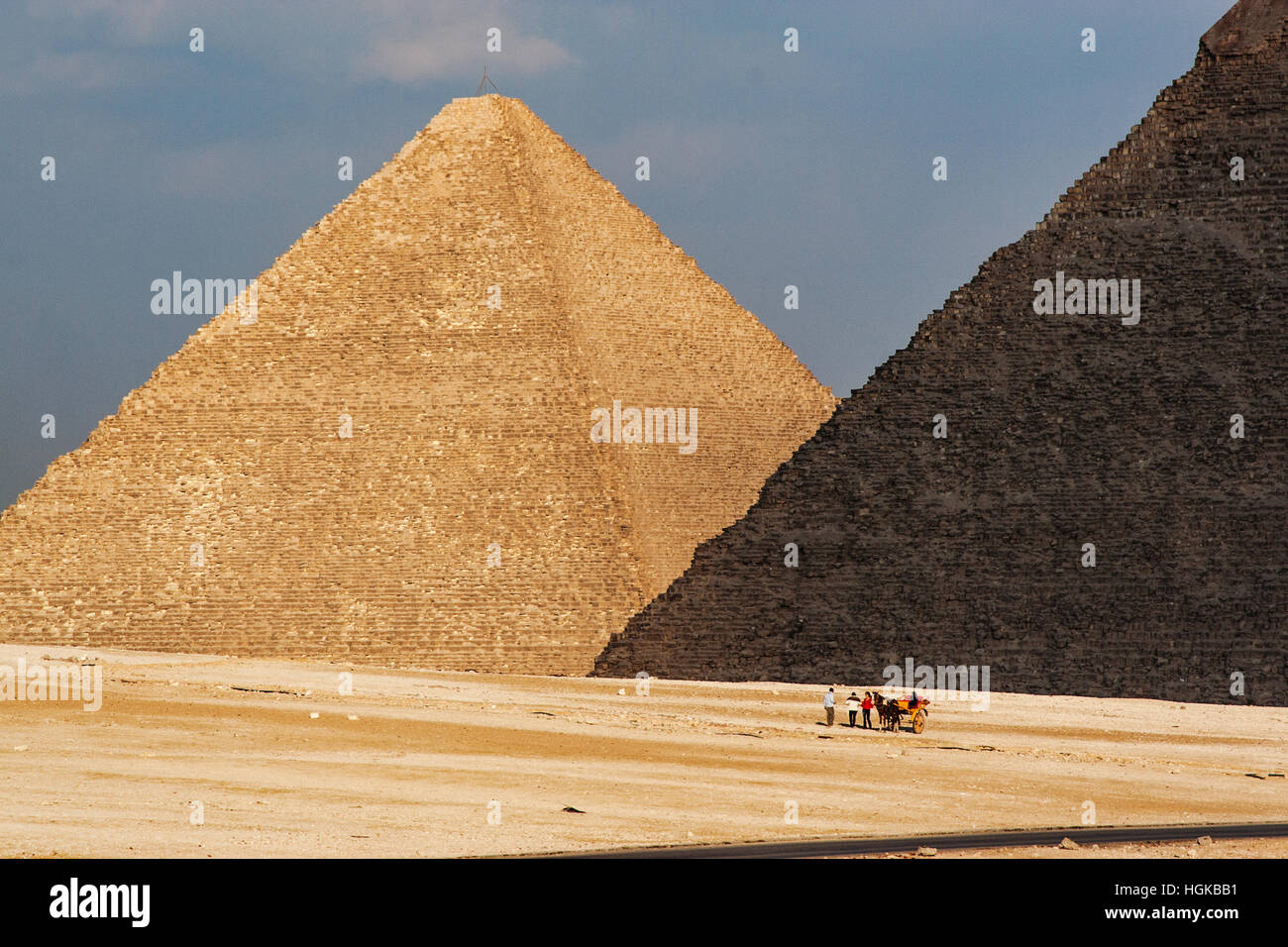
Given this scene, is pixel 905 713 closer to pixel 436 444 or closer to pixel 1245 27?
pixel 1245 27

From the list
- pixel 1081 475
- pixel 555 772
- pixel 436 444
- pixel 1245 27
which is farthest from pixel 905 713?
pixel 436 444

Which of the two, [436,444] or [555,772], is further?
[436,444]

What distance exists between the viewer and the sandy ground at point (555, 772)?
19.1m

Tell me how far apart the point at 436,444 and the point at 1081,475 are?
1699 centimetres

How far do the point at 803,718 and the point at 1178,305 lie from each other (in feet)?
49.7

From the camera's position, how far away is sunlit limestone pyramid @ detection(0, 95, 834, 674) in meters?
51.6

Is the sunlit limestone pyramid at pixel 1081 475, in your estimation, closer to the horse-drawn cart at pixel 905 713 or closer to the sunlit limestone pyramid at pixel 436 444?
the sunlit limestone pyramid at pixel 436 444

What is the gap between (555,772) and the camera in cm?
2433

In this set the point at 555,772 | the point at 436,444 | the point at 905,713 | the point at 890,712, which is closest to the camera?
the point at 555,772

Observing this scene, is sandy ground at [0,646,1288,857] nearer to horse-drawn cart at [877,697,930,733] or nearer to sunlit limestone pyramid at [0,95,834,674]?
horse-drawn cart at [877,697,930,733]

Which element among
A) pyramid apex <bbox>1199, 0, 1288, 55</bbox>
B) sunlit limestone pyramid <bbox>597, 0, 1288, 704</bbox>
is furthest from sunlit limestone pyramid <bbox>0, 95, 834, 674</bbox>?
pyramid apex <bbox>1199, 0, 1288, 55</bbox>

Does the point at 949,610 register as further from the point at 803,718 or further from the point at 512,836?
the point at 512,836

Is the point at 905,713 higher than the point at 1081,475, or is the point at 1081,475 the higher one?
the point at 1081,475

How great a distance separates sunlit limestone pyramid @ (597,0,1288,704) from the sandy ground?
3.99 metres
